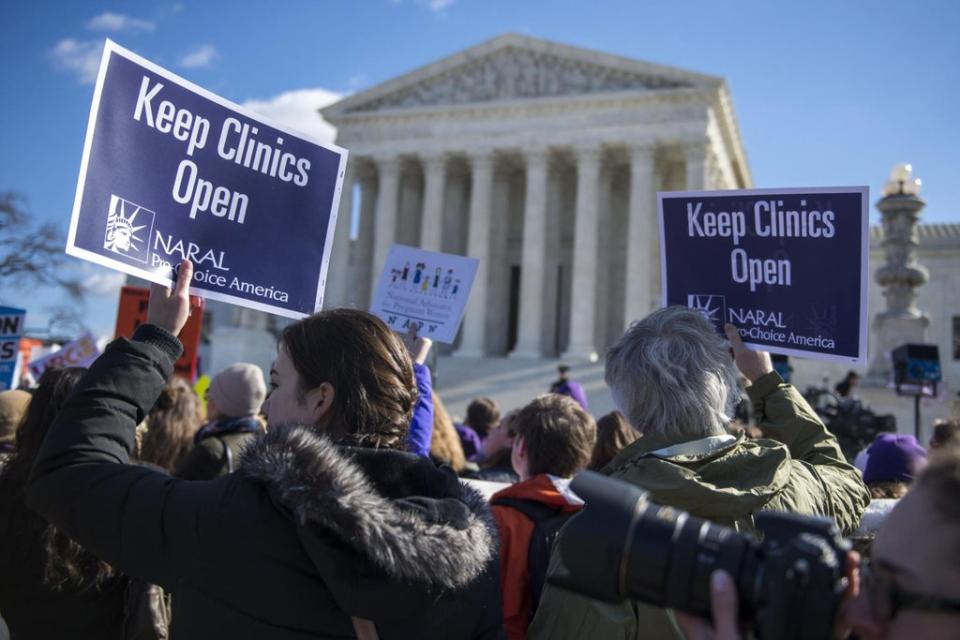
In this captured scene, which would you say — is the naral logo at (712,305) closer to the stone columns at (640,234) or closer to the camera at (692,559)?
the camera at (692,559)

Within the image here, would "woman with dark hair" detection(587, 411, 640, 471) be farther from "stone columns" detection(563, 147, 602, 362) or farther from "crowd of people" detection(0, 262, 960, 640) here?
"stone columns" detection(563, 147, 602, 362)

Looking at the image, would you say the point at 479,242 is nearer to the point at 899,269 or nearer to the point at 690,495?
the point at 899,269

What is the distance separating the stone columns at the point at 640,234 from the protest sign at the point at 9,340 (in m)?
26.7

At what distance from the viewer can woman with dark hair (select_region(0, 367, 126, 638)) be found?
3.06 meters

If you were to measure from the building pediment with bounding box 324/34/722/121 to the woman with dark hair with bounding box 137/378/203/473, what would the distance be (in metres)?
31.2

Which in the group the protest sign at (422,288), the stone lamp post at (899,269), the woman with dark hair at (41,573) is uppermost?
the stone lamp post at (899,269)

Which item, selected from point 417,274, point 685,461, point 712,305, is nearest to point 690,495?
point 685,461

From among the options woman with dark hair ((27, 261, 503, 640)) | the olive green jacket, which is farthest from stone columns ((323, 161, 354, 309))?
woman with dark hair ((27, 261, 503, 640))

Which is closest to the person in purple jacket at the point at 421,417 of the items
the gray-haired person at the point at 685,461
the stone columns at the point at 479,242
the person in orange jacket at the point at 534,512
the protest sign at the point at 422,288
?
the person in orange jacket at the point at 534,512

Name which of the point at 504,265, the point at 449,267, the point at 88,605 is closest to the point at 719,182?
the point at 504,265

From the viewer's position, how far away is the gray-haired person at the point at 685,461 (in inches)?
93.4

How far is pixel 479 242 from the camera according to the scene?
35.5 m

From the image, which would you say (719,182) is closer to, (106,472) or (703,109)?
(703,109)

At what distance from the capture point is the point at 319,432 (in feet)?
6.77
